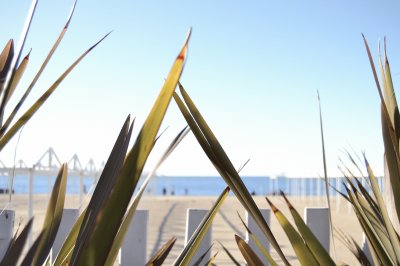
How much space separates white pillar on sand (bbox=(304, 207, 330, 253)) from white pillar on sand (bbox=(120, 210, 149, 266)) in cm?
89

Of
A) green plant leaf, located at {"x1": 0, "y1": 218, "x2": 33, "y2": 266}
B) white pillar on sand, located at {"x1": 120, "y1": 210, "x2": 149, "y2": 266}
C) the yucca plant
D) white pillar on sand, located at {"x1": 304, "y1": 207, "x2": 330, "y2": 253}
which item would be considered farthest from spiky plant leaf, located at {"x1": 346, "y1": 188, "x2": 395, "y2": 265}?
white pillar on sand, located at {"x1": 120, "y1": 210, "x2": 149, "y2": 266}

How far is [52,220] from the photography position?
34.4 inches

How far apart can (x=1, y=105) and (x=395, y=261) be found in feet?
2.99

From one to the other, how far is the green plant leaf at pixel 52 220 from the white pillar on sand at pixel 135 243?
181 centimetres

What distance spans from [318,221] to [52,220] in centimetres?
205

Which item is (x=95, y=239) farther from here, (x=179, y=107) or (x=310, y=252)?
(x=310, y=252)

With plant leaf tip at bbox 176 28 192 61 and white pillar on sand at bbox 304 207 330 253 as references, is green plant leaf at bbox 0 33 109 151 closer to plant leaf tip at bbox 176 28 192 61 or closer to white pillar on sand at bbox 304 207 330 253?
plant leaf tip at bbox 176 28 192 61

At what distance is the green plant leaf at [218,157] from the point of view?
2.73 feet

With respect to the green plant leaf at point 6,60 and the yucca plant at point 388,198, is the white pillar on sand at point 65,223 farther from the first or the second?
the green plant leaf at point 6,60

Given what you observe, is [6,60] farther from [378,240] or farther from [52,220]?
[378,240]

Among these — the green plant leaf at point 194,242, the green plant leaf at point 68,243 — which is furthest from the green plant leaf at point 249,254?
the green plant leaf at point 68,243

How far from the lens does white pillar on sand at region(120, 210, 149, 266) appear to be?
2779 mm

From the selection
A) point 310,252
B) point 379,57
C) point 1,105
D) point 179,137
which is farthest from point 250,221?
point 1,105

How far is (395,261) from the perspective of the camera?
116 cm
